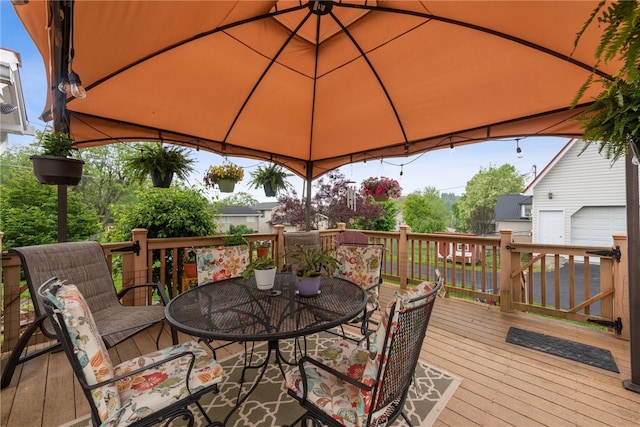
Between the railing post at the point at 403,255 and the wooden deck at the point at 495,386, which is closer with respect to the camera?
the wooden deck at the point at 495,386

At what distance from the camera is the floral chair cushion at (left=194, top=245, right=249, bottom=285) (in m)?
2.79

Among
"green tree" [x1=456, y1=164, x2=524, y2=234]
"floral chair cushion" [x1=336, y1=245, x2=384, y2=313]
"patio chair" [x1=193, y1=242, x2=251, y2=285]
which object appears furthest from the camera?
"green tree" [x1=456, y1=164, x2=524, y2=234]

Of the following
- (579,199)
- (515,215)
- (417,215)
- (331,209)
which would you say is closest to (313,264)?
(331,209)

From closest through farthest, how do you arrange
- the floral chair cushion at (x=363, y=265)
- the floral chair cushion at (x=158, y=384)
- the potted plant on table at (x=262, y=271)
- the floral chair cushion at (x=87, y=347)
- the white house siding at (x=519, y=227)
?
the floral chair cushion at (x=87, y=347) < the floral chair cushion at (x=158, y=384) < the potted plant on table at (x=262, y=271) < the floral chair cushion at (x=363, y=265) < the white house siding at (x=519, y=227)

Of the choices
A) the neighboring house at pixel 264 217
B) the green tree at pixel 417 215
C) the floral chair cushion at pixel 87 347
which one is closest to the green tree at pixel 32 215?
the neighboring house at pixel 264 217

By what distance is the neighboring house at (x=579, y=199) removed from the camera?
790cm

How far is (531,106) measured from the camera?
2.79 meters

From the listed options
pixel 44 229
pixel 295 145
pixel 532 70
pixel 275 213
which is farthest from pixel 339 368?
pixel 44 229

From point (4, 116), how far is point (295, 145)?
6315 millimetres

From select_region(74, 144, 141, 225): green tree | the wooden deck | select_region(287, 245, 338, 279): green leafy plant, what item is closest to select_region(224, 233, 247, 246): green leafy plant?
the wooden deck

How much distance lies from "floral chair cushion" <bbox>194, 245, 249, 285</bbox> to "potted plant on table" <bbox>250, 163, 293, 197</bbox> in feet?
3.73

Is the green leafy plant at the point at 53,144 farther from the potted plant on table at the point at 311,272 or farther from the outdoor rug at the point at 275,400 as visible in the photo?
the potted plant on table at the point at 311,272

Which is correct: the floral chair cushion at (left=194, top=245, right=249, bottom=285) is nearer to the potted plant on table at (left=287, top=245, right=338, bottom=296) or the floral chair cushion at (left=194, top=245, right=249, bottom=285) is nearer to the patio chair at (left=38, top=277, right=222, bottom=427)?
the potted plant on table at (left=287, top=245, right=338, bottom=296)

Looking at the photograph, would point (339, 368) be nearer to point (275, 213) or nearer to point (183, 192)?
point (183, 192)
